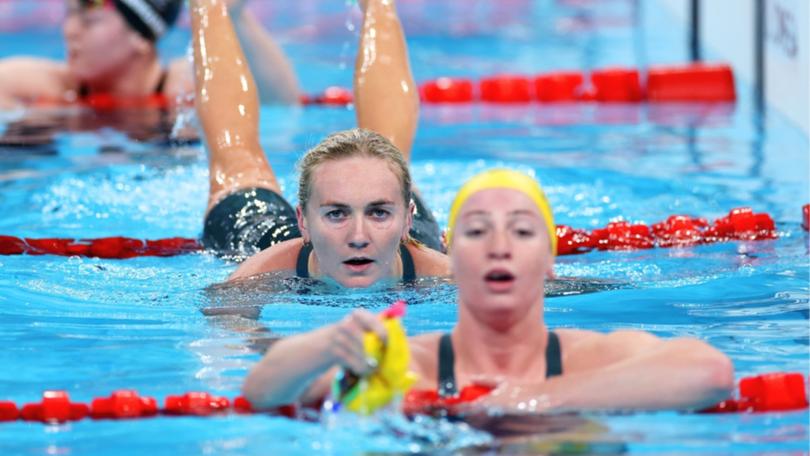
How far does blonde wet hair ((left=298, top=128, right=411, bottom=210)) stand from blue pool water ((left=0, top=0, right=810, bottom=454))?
1.13 ft

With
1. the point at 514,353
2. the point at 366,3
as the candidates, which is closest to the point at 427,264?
the point at 514,353

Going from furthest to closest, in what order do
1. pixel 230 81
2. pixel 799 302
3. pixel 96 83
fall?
pixel 96 83 < pixel 230 81 < pixel 799 302

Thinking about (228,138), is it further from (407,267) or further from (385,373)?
(385,373)

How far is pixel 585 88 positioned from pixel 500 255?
5893 millimetres

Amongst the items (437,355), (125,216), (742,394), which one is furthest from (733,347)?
(125,216)

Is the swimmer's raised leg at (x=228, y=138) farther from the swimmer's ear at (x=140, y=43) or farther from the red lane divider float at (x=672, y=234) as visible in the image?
the swimmer's ear at (x=140, y=43)

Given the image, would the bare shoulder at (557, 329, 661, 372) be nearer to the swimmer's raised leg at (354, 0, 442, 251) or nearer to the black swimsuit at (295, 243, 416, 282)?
the black swimsuit at (295, 243, 416, 282)

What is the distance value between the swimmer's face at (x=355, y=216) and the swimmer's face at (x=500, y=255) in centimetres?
95

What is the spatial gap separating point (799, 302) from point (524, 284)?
1.51 m

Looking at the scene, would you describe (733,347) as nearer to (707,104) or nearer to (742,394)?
(742,394)

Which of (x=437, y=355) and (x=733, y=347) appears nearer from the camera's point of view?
(x=437, y=355)

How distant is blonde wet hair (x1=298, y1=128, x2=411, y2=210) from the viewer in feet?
12.7

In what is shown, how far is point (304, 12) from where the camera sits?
12836 millimetres

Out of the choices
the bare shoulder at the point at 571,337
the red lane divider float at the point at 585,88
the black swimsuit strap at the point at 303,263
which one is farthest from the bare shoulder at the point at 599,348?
the red lane divider float at the point at 585,88
